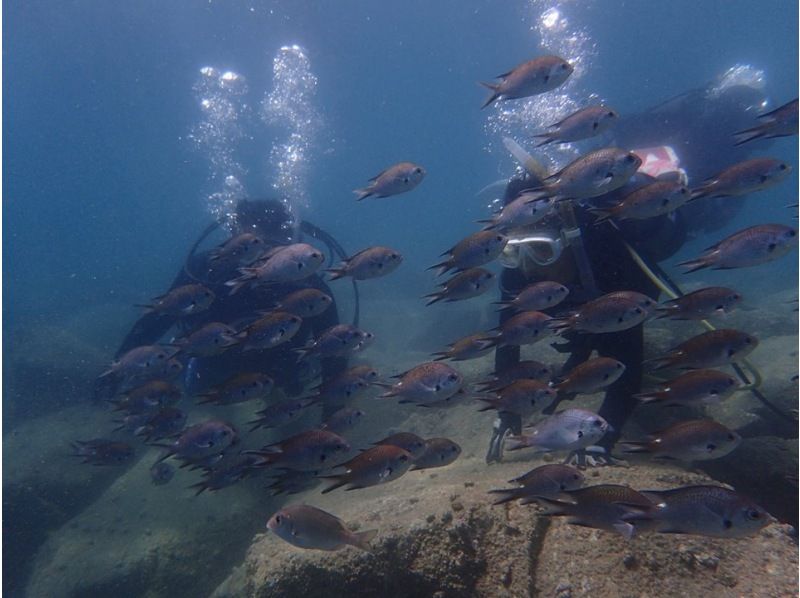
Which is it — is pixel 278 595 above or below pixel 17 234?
below

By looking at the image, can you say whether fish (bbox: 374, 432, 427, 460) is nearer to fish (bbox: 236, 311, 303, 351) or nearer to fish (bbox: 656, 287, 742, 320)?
fish (bbox: 236, 311, 303, 351)

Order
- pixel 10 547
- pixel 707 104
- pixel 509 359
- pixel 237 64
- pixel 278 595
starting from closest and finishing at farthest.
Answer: pixel 278 595 → pixel 509 359 → pixel 10 547 → pixel 707 104 → pixel 237 64

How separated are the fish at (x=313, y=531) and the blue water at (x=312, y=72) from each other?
8713 millimetres

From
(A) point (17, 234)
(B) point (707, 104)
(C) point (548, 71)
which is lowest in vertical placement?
(C) point (548, 71)

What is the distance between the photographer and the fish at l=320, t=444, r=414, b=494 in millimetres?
2910

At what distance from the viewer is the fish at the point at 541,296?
12.9ft

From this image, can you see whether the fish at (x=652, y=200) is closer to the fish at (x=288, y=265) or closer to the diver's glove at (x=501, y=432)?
the diver's glove at (x=501, y=432)

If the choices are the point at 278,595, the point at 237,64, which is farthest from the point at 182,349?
the point at 237,64

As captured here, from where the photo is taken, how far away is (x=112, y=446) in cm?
581

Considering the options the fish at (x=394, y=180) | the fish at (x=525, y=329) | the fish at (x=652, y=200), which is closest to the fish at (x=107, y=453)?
the fish at (x=394, y=180)

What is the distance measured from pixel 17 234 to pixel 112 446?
452 ft

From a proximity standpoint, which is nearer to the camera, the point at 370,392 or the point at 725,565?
the point at 725,565

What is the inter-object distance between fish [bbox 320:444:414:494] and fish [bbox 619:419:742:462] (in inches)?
56.0

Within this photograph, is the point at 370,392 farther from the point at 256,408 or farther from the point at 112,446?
the point at 112,446
